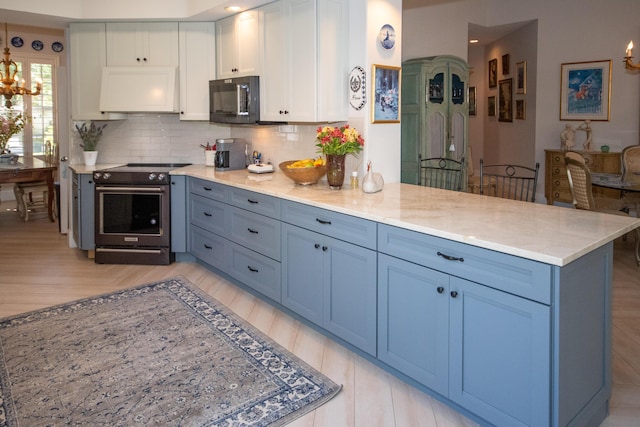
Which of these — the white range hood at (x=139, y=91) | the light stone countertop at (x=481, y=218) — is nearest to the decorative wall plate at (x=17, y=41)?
the white range hood at (x=139, y=91)

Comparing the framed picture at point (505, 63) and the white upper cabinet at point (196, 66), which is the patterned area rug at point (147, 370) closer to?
the white upper cabinet at point (196, 66)

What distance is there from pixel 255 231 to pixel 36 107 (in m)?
6.68

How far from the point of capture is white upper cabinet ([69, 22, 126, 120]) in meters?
5.11

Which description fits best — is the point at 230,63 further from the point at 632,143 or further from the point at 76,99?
the point at 632,143

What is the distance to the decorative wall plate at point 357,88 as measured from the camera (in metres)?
3.65

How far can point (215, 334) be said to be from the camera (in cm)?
331

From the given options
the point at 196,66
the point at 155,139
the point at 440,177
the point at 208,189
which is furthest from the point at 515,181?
the point at 155,139

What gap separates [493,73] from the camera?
1034 cm

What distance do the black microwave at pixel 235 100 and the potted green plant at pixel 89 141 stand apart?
4.38 feet

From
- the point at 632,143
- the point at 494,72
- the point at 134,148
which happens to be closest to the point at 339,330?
the point at 134,148

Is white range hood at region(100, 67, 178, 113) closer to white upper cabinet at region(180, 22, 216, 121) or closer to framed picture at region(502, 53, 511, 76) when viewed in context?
white upper cabinet at region(180, 22, 216, 121)

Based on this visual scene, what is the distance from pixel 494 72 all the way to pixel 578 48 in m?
2.75

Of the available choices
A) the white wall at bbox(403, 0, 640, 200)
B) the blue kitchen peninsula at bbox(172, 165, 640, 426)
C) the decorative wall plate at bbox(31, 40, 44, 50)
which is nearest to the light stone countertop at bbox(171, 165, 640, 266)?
the blue kitchen peninsula at bbox(172, 165, 640, 426)

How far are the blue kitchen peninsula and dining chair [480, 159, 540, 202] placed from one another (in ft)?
2.07
